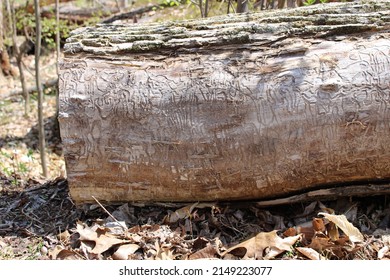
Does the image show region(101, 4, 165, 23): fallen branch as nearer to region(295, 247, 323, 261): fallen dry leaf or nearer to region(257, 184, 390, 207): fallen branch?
region(257, 184, 390, 207): fallen branch

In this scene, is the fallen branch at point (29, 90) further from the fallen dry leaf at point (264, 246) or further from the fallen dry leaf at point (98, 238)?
the fallen dry leaf at point (264, 246)

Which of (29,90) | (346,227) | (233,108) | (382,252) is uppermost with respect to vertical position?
(233,108)

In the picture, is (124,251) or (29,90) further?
(29,90)

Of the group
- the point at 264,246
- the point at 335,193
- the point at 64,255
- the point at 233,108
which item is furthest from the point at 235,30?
the point at 64,255

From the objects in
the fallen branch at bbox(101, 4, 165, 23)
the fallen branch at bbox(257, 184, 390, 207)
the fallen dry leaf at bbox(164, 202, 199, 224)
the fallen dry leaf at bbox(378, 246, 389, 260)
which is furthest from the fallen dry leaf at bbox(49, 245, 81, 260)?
the fallen branch at bbox(101, 4, 165, 23)

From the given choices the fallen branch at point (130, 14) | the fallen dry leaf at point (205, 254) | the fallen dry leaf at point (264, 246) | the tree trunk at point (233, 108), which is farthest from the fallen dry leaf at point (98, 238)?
the fallen branch at point (130, 14)

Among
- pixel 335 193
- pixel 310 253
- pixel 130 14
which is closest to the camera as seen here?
pixel 310 253

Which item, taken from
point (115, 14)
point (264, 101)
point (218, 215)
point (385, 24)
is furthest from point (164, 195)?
point (115, 14)

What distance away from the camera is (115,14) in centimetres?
1016

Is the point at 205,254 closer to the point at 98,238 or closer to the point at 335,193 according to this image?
the point at 98,238

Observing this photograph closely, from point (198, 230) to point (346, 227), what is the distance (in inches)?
31.9

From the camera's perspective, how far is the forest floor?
279 centimetres

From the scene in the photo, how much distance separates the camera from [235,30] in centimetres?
309

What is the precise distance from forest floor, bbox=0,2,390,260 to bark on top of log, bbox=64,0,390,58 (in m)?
0.93
